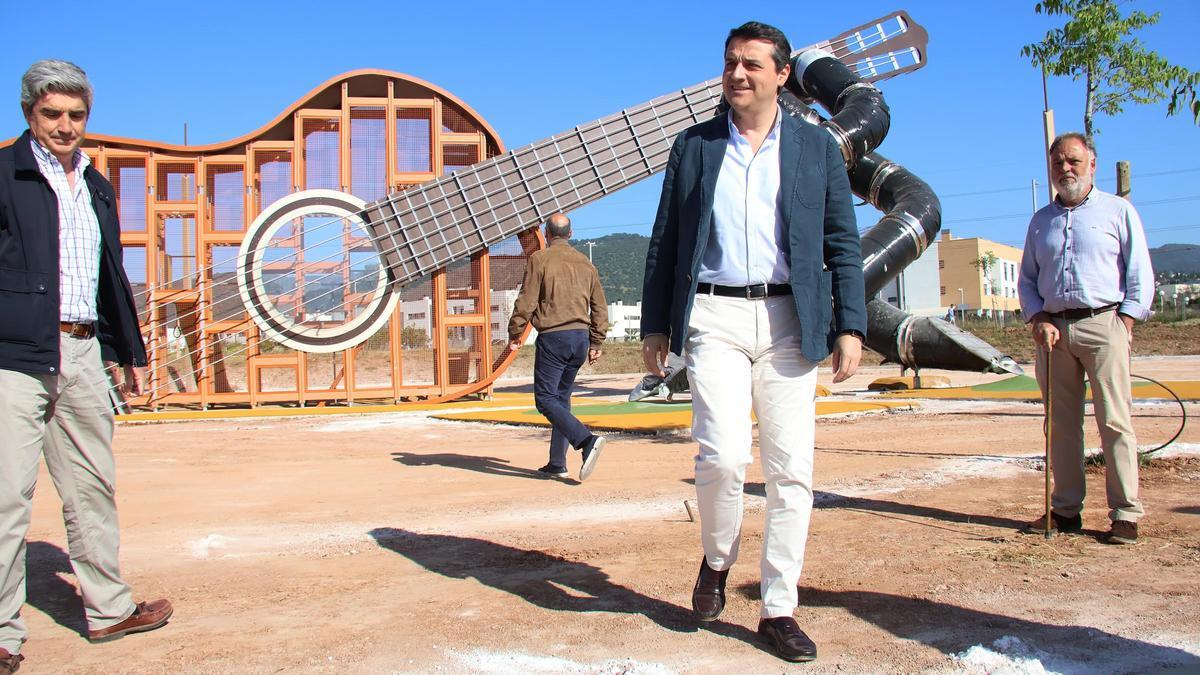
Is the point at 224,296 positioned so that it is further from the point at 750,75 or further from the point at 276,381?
the point at 750,75

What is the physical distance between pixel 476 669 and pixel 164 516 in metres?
3.90

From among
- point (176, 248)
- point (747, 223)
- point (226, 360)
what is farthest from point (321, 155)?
point (747, 223)

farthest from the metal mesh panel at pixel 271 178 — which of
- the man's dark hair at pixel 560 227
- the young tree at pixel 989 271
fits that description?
the young tree at pixel 989 271

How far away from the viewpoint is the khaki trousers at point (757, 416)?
11.4 ft

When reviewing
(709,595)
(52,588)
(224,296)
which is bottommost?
(52,588)

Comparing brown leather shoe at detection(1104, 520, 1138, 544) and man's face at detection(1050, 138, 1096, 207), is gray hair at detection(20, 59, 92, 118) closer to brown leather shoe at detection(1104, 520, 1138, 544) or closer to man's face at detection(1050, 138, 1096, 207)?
man's face at detection(1050, 138, 1096, 207)

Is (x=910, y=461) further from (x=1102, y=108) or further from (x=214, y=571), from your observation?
(x=1102, y=108)

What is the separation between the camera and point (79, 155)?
12.5 feet

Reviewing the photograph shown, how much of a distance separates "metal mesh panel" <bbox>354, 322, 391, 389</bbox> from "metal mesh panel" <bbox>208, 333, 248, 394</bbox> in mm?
1817

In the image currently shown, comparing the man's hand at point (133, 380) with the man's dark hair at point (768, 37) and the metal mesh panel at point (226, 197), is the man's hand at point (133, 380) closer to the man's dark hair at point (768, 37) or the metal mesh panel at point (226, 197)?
the man's dark hair at point (768, 37)

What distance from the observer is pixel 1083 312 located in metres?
5.16

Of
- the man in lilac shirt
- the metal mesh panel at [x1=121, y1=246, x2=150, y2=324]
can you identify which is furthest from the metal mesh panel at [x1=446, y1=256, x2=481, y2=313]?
the man in lilac shirt

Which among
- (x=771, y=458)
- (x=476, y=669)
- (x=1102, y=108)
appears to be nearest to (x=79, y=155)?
(x=476, y=669)

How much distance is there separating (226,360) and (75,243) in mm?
12381
